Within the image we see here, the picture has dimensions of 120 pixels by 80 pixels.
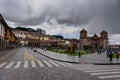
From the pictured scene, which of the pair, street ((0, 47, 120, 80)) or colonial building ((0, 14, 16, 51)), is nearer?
street ((0, 47, 120, 80))

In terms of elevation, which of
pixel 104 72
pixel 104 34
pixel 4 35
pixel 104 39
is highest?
pixel 104 34

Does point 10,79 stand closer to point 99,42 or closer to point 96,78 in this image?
point 96,78

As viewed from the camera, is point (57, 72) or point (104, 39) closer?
point (57, 72)

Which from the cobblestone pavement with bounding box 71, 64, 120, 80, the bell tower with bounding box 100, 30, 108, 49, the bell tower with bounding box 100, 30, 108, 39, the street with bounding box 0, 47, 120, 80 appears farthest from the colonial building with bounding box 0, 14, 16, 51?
the bell tower with bounding box 100, 30, 108, 39

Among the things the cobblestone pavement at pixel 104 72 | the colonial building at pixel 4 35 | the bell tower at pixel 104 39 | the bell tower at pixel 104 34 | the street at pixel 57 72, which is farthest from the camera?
the bell tower at pixel 104 34

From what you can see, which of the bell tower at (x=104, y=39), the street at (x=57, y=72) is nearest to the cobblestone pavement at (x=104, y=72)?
the street at (x=57, y=72)

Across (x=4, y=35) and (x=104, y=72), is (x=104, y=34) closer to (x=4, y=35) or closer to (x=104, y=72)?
(x=4, y=35)

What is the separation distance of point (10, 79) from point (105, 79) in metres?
5.19

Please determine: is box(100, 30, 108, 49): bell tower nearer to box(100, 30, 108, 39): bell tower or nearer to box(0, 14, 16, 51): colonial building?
box(100, 30, 108, 39): bell tower

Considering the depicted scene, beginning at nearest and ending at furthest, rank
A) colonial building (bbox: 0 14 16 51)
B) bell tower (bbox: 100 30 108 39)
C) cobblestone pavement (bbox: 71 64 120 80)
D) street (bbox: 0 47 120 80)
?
street (bbox: 0 47 120 80)
cobblestone pavement (bbox: 71 64 120 80)
colonial building (bbox: 0 14 16 51)
bell tower (bbox: 100 30 108 39)

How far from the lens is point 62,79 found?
431 inches

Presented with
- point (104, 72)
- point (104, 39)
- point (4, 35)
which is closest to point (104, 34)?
point (104, 39)

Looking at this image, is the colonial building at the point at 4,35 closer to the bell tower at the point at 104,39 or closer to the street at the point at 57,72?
the street at the point at 57,72

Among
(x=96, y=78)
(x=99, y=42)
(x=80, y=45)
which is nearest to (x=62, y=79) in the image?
(x=96, y=78)
